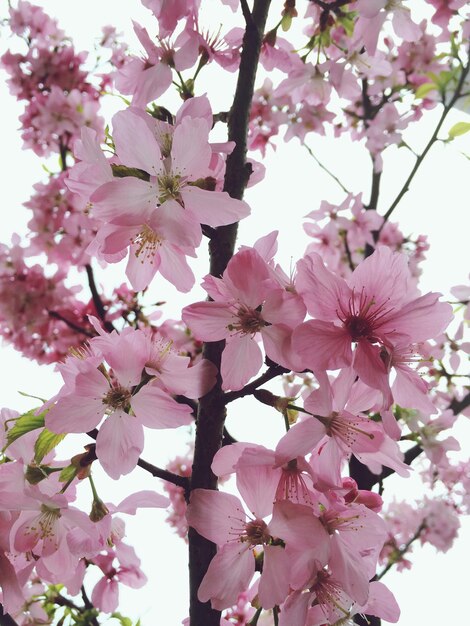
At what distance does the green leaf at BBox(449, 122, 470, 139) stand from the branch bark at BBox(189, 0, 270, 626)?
686mm

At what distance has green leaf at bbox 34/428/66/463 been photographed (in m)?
0.53

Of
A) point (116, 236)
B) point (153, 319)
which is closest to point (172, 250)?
point (116, 236)

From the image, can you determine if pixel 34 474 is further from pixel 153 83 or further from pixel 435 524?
pixel 435 524

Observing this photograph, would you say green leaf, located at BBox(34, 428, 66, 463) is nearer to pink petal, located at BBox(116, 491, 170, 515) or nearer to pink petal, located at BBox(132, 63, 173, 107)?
pink petal, located at BBox(116, 491, 170, 515)

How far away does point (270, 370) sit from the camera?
50cm

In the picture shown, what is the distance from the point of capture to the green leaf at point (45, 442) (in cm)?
53

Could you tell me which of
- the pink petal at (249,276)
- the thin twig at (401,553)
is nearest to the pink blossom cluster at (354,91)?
the pink petal at (249,276)

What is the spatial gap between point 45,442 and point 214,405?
6.6 inches

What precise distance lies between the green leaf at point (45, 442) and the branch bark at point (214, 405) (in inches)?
5.3

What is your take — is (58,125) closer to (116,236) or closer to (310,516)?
(116,236)

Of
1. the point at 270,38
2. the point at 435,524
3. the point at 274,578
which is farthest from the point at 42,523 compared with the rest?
the point at 435,524

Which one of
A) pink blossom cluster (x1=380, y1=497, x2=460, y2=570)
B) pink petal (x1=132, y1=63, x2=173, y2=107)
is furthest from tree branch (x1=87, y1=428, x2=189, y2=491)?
pink blossom cluster (x1=380, y1=497, x2=460, y2=570)

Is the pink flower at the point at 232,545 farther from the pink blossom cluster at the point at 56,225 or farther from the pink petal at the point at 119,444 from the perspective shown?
the pink blossom cluster at the point at 56,225

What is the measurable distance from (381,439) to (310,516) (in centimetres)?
12
